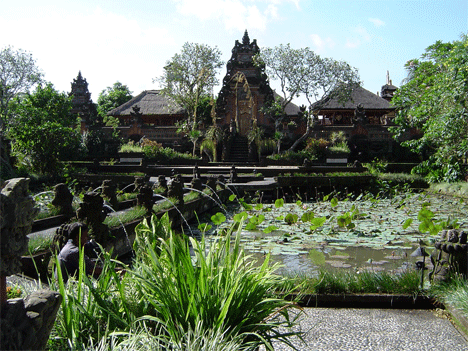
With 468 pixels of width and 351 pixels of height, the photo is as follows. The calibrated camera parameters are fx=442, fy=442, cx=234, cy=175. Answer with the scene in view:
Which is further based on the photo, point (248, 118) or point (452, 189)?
point (248, 118)

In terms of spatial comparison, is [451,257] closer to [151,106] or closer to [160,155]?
[160,155]

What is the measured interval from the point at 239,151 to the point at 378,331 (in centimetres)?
2754

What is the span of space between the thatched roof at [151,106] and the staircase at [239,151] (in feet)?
32.2

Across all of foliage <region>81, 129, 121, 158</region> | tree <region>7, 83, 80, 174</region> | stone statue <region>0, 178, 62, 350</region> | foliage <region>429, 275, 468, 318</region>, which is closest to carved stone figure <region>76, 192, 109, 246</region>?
stone statue <region>0, 178, 62, 350</region>

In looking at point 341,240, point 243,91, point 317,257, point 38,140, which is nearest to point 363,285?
point 317,257

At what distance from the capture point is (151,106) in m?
43.5

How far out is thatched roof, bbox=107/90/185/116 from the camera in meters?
40.6

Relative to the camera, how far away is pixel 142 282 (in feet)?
9.27

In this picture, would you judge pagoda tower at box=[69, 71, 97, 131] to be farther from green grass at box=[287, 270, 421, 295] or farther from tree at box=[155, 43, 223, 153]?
green grass at box=[287, 270, 421, 295]

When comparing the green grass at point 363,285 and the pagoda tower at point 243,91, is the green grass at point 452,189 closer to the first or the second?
the green grass at point 363,285

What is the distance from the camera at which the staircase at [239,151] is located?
96.9ft

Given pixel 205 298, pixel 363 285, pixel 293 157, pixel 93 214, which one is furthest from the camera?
pixel 293 157

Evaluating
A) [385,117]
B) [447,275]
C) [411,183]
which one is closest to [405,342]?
[447,275]

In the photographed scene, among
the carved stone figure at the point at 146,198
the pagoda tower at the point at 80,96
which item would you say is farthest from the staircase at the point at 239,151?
the carved stone figure at the point at 146,198
